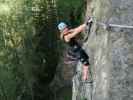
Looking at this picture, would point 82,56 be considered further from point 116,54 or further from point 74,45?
point 116,54

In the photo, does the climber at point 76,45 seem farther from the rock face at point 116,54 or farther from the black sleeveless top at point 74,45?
the rock face at point 116,54

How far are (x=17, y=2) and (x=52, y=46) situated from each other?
47.4 inches

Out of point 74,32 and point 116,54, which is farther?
point 74,32

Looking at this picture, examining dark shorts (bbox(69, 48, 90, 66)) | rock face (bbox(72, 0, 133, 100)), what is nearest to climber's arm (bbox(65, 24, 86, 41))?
dark shorts (bbox(69, 48, 90, 66))

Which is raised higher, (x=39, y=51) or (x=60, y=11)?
(x=60, y=11)

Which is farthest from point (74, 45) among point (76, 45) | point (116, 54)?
point (116, 54)

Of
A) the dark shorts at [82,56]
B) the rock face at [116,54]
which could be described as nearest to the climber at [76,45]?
the dark shorts at [82,56]

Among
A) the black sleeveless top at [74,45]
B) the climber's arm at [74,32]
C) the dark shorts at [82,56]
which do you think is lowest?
the dark shorts at [82,56]

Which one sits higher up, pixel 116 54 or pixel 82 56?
pixel 116 54

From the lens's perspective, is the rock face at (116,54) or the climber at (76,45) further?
the climber at (76,45)

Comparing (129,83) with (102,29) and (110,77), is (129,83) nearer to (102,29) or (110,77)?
(110,77)

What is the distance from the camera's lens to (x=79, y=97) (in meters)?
4.07

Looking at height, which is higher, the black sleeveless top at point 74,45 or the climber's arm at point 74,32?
the climber's arm at point 74,32

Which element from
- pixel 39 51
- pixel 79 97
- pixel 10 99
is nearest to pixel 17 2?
pixel 39 51
